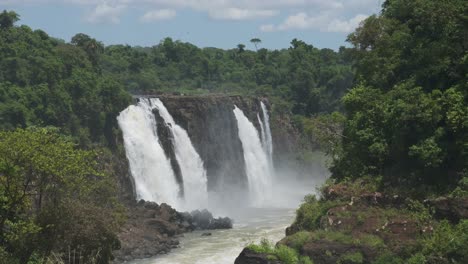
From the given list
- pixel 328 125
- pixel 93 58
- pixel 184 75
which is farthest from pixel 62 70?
pixel 184 75

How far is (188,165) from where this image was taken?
170 ft

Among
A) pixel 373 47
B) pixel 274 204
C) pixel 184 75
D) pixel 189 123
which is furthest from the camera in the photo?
pixel 184 75

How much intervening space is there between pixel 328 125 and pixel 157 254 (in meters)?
10.1

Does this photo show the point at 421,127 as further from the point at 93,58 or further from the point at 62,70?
the point at 93,58

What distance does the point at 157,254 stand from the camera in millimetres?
36188

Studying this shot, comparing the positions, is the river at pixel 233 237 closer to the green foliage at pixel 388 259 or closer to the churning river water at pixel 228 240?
the churning river water at pixel 228 240

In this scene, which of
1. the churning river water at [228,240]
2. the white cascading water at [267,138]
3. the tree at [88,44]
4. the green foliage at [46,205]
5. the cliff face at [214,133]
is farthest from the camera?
the white cascading water at [267,138]

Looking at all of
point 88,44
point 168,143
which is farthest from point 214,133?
point 88,44

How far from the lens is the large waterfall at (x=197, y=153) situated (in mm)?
48438

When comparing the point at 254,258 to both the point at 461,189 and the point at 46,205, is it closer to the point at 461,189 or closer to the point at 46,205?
the point at 46,205

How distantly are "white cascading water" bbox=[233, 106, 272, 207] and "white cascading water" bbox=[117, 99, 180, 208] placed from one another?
10.9 meters

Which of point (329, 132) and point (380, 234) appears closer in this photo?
point (380, 234)

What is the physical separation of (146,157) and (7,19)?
17646 mm

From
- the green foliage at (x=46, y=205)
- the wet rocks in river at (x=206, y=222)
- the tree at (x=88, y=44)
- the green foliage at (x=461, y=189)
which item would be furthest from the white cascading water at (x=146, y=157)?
the green foliage at (x=461, y=189)
